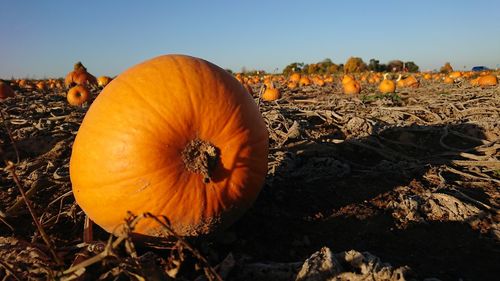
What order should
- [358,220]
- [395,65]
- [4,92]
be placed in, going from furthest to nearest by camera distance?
1. [395,65]
2. [4,92]
3. [358,220]

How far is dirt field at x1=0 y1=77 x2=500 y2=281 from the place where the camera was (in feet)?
6.11

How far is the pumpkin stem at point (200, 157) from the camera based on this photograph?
6.45 ft

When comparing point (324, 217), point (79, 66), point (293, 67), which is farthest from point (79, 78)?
point (293, 67)

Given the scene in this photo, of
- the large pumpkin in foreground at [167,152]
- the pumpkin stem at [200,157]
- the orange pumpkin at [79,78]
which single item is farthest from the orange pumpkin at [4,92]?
the pumpkin stem at [200,157]

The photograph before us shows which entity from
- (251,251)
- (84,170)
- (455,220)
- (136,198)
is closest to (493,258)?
(455,220)

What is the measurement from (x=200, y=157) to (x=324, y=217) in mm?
1176

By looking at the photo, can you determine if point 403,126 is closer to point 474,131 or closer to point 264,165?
point 474,131

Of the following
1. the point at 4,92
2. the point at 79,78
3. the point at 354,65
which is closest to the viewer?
the point at 4,92

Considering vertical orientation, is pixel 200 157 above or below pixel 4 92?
above

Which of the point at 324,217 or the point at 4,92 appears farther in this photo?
the point at 4,92

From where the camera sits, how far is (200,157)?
1.97 m

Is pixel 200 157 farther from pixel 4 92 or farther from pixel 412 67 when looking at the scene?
pixel 412 67

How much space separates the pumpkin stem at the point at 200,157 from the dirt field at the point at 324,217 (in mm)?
412

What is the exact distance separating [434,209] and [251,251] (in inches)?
57.4
